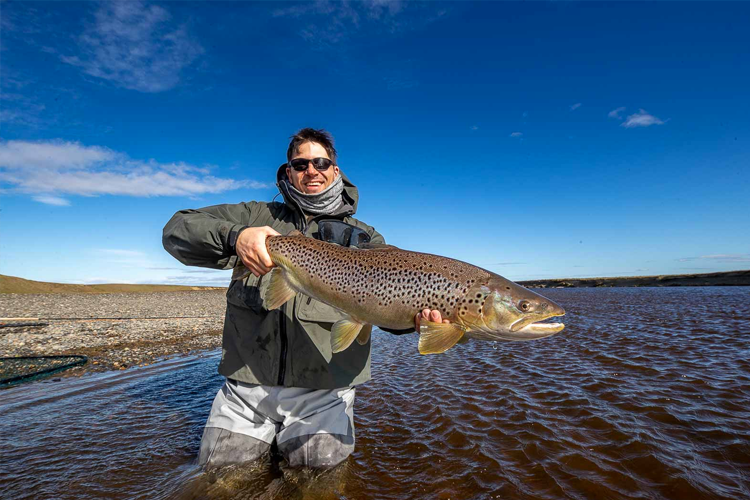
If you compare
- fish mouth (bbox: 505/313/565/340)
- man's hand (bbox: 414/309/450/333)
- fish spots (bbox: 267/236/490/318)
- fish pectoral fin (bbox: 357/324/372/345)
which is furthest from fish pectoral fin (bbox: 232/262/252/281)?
fish mouth (bbox: 505/313/565/340)

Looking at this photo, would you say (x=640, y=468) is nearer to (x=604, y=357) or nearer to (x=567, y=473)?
(x=567, y=473)

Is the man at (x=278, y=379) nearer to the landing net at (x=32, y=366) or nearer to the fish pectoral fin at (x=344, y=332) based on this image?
the fish pectoral fin at (x=344, y=332)

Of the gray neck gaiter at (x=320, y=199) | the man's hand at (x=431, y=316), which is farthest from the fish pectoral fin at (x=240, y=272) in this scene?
the man's hand at (x=431, y=316)

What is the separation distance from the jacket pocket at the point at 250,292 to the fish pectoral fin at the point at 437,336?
5.89ft

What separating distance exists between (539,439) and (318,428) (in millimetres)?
3053

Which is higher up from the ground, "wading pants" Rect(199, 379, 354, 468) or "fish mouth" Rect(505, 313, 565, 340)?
"fish mouth" Rect(505, 313, 565, 340)

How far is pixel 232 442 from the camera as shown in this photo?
406 cm

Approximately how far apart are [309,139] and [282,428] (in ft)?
11.3

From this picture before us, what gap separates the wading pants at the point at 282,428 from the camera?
407 centimetres

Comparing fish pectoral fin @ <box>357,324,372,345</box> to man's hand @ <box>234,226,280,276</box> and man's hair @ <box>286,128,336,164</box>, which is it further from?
man's hair @ <box>286,128,336,164</box>

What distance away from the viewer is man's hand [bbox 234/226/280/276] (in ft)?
11.9

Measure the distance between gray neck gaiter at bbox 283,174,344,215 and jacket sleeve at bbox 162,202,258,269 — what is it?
0.85 metres

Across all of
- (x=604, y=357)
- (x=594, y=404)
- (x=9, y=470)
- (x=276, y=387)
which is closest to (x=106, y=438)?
(x=9, y=470)

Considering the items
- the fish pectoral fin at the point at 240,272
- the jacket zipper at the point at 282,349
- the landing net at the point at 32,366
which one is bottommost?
the landing net at the point at 32,366
